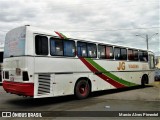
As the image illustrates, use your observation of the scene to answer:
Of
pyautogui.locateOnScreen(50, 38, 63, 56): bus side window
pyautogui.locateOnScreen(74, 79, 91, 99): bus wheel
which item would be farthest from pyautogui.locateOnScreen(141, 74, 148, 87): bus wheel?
pyautogui.locateOnScreen(50, 38, 63, 56): bus side window

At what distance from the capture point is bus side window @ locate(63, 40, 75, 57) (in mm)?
12859

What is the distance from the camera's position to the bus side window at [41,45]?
11508mm

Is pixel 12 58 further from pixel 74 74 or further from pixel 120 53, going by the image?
pixel 120 53

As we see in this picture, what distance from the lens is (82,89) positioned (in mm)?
13781

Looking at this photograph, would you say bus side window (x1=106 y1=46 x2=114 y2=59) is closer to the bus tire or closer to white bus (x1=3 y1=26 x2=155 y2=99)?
white bus (x1=3 y1=26 x2=155 y2=99)

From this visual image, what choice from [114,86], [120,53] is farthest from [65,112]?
[120,53]

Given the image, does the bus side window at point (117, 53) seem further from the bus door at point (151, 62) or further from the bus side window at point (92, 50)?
the bus door at point (151, 62)

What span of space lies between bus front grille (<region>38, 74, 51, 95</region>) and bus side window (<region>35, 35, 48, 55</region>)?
979mm

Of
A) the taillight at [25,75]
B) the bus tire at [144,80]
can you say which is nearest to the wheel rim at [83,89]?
the taillight at [25,75]

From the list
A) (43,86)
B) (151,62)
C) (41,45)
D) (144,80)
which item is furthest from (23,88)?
(151,62)

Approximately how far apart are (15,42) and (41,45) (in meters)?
1.23

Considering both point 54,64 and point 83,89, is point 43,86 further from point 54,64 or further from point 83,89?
point 83,89

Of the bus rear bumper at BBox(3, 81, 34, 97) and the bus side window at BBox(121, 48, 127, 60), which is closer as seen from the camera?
the bus rear bumper at BBox(3, 81, 34, 97)

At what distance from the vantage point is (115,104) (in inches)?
466
